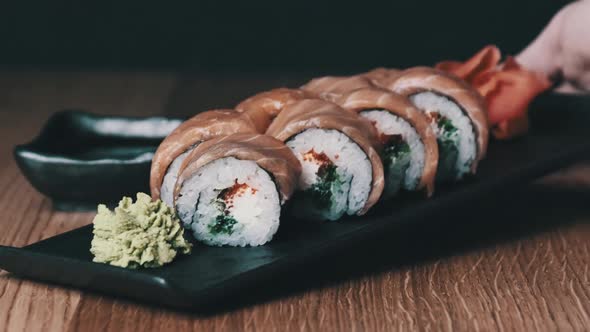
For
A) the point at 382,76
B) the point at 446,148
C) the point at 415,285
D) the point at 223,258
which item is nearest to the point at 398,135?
the point at 446,148

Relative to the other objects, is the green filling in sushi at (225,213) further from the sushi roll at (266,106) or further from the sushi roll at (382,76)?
the sushi roll at (382,76)

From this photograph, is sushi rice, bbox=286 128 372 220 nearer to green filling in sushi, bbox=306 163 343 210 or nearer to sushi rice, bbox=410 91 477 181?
green filling in sushi, bbox=306 163 343 210

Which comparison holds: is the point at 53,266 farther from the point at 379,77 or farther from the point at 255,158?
the point at 379,77

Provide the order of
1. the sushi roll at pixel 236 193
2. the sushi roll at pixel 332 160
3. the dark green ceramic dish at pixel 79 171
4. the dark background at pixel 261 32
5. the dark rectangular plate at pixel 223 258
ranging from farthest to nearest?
the dark background at pixel 261 32
the dark green ceramic dish at pixel 79 171
the sushi roll at pixel 332 160
the sushi roll at pixel 236 193
the dark rectangular plate at pixel 223 258

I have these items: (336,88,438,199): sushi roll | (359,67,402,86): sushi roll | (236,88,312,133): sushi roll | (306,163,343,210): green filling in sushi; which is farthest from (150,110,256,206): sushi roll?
(359,67,402,86): sushi roll

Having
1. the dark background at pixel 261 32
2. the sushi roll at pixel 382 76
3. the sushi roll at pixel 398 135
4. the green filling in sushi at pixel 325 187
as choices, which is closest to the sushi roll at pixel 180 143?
the green filling in sushi at pixel 325 187

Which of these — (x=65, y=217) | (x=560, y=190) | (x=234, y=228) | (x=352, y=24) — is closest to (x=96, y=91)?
(x=352, y=24)

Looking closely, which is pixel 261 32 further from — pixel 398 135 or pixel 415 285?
pixel 415 285
